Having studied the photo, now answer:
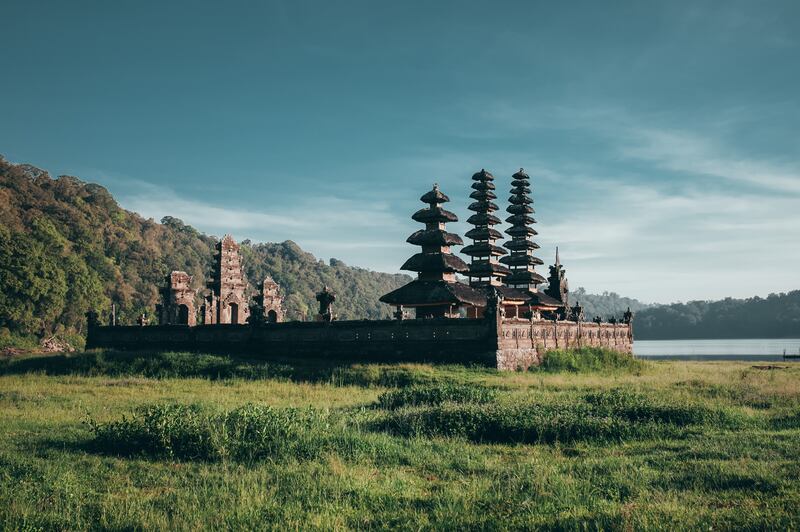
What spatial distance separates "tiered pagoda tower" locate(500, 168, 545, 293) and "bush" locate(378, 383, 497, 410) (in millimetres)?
33280

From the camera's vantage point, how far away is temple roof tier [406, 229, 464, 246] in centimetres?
4716

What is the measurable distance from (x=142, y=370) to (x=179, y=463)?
24.7 m

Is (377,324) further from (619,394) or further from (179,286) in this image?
(179,286)

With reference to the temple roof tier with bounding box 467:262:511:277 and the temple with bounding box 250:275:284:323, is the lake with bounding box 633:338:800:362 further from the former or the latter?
the temple with bounding box 250:275:284:323

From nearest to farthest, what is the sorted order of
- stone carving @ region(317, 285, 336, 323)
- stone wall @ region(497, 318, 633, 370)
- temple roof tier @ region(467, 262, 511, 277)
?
1. stone wall @ region(497, 318, 633, 370)
2. stone carving @ region(317, 285, 336, 323)
3. temple roof tier @ region(467, 262, 511, 277)

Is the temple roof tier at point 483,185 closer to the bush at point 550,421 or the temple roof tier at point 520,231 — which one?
the temple roof tier at point 520,231

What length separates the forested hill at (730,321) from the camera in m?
160

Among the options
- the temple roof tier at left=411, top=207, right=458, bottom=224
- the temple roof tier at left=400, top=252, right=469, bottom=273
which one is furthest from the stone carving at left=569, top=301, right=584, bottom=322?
the temple roof tier at left=411, top=207, right=458, bottom=224

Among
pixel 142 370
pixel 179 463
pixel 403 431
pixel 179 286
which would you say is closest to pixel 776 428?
pixel 403 431

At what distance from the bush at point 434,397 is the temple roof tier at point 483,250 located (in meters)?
30.5

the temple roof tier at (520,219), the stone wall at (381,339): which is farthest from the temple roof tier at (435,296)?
the temple roof tier at (520,219)

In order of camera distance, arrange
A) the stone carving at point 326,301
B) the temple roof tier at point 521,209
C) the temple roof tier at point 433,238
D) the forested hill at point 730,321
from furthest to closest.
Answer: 1. the forested hill at point 730,321
2. the temple roof tier at point 521,209
3. the temple roof tier at point 433,238
4. the stone carving at point 326,301

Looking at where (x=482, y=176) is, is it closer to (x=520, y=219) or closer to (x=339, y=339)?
(x=520, y=219)

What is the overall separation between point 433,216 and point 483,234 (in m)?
8.35
